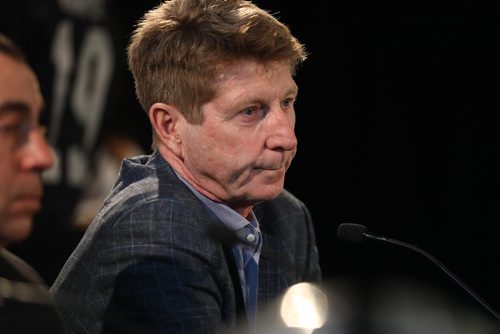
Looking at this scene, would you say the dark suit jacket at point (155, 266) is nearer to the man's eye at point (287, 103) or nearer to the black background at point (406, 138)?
the man's eye at point (287, 103)

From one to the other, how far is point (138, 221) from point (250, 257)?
28cm

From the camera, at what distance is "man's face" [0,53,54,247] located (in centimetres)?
111

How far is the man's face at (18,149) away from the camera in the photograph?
1108 millimetres

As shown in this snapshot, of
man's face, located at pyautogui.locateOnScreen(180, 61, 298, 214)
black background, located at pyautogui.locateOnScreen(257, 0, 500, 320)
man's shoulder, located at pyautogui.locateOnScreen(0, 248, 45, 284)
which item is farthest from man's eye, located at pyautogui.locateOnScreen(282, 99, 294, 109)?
black background, located at pyautogui.locateOnScreen(257, 0, 500, 320)

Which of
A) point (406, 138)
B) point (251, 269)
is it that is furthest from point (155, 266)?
point (406, 138)

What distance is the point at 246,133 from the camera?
5.71 ft

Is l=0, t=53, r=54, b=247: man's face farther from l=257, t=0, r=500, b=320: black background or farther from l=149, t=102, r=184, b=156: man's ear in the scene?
l=257, t=0, r=500, b=320: black background

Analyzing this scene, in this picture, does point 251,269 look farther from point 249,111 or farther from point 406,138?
point 406,138

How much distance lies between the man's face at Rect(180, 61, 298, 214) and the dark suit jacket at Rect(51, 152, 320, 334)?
0.08 meters

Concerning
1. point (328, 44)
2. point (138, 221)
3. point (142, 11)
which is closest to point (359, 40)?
point (328, 44)

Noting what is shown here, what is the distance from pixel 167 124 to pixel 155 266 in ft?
1.01

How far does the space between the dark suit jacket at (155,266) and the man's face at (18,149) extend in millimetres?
443

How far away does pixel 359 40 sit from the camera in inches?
137

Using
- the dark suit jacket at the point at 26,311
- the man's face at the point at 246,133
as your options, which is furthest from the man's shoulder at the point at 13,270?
the man's face at the point at 246,133
